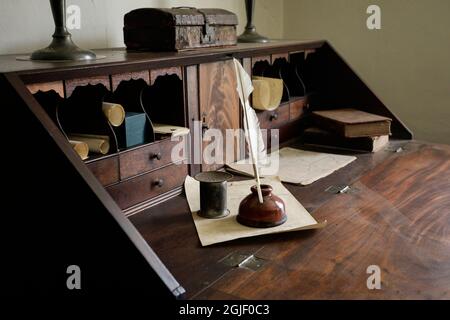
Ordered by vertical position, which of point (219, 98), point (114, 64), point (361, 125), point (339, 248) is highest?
point (114, 64)

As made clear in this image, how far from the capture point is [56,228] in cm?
102

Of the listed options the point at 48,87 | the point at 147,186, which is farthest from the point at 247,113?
the point at 48,87

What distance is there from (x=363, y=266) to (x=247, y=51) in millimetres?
880

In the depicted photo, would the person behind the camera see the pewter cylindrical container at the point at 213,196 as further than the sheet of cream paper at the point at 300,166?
No

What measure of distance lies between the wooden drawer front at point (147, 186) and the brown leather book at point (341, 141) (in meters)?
0.71

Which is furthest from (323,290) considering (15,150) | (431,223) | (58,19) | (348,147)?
(348,147)

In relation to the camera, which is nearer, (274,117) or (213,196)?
(213,196)

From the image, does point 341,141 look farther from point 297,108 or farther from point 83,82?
point 83,82

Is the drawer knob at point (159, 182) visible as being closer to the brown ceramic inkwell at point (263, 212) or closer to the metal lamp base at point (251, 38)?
the brown ceramic inkwell at point (263, 212)

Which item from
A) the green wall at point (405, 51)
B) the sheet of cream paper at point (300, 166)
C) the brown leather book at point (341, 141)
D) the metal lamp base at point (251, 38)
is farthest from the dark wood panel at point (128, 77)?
the green wall at point (405, 51)

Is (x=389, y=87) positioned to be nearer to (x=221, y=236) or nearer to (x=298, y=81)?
(x=298, y=81)

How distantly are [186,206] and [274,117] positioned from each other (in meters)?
0.64

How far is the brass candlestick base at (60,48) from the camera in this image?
4.09 feet

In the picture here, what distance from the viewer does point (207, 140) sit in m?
1.51
